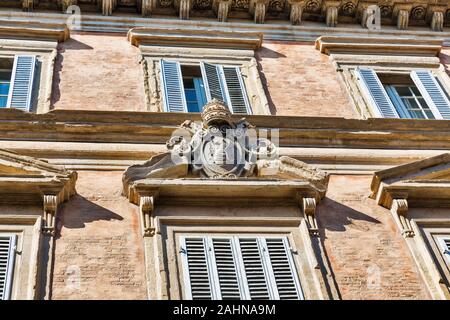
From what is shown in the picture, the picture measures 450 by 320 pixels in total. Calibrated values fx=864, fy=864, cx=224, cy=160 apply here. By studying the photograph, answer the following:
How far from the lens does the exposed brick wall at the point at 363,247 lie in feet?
33.3

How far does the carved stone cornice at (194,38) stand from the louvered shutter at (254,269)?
5750mm

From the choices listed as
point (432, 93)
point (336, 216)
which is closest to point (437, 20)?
point (432, 93)

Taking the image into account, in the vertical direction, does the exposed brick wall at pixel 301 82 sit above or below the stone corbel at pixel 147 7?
below

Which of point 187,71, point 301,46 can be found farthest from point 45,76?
point 301,46

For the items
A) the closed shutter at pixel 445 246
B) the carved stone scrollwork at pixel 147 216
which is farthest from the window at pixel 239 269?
the closed shutter at pixel 445 246

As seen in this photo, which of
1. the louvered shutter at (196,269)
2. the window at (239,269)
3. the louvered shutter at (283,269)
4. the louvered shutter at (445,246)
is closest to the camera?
the louvered shutter at (196,269)

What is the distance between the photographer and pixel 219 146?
1202 centimetres

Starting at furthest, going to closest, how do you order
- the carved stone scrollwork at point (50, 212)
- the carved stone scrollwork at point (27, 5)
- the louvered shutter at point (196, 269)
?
1. the carved stone scrollwork at point (27, 5)
2. the carved stone scrollwork at point (50, 212)
3. the louvered shutter at point (196, 269)

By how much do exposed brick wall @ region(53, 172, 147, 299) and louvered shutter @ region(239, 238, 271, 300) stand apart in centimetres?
123

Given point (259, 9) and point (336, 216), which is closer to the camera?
point (336, 216)

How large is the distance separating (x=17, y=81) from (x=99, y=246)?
454 centimetres

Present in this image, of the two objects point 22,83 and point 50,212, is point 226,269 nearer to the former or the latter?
point 50,212

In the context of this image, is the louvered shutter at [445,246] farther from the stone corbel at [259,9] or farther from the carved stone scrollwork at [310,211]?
the stone corbel at [259,9]
